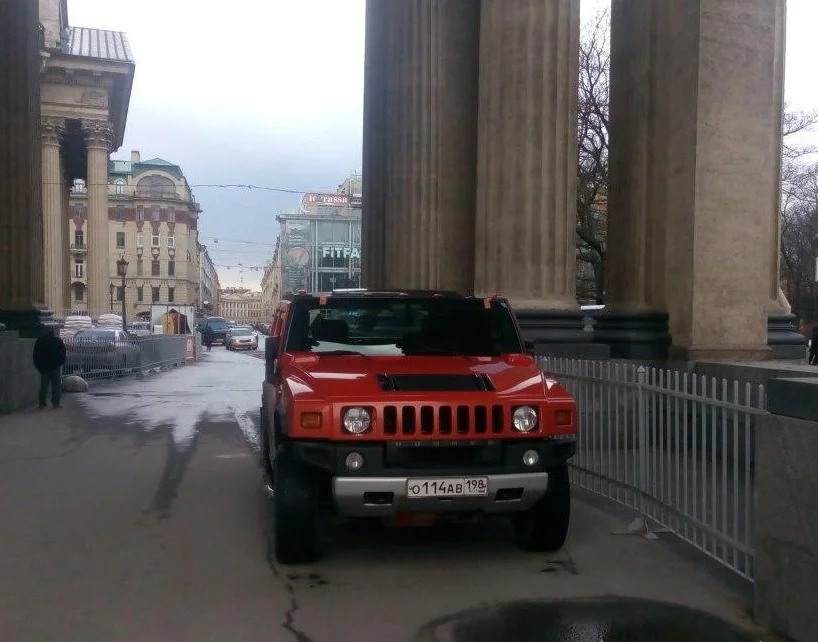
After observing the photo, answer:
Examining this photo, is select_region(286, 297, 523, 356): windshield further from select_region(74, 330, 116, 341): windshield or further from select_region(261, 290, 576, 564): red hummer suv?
select_region(74, 330, 116, 341): windshield

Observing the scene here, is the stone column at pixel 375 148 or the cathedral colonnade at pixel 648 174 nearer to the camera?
the cathedral colonnade at pixel 648 174

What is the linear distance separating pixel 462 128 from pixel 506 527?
11796 millimetres

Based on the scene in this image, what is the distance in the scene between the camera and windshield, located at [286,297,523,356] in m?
7.03

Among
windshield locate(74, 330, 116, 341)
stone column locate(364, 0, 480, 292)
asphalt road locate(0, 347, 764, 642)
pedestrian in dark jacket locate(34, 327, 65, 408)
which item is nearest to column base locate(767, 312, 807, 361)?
stone column locate(364, 0, 480, 292)

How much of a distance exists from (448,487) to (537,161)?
27.1ft

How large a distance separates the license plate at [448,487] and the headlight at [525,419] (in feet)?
1.48

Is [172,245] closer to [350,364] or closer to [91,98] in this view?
[91,98]

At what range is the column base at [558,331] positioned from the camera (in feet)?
40.8

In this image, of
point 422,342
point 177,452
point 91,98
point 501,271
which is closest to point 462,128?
point 501,271

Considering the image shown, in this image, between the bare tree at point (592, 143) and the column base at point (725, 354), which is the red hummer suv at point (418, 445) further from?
the bare tree at point (592, 143)

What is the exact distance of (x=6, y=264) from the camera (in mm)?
19906

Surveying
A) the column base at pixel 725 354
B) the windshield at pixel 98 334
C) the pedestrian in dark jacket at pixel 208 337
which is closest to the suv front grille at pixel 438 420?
the column base at pixel 725 354

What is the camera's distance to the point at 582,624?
486 cm

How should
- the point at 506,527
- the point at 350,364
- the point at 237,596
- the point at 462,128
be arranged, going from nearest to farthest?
the point at 237,596, the point at 350,364, the point at 506,527, the point at 462,128
